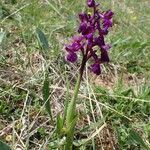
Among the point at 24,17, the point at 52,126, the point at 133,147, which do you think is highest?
the point at 24,17

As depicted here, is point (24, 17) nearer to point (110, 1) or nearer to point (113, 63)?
point (113, 63)

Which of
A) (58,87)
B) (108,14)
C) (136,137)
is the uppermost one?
(108,14)

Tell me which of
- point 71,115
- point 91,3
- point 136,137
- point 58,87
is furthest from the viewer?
point 58,87

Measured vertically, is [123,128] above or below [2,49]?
below

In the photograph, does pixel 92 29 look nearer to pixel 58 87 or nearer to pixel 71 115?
pixel 71 115

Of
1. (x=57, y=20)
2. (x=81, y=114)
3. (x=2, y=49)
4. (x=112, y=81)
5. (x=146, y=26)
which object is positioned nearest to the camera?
(x=81, y=114)

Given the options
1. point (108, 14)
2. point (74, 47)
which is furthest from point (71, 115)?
point (108, 14)

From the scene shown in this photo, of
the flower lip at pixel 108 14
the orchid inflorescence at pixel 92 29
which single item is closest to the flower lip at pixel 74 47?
the orchid inflorescence at pixel 92 29

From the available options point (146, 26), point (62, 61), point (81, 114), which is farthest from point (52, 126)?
point (146, 26)

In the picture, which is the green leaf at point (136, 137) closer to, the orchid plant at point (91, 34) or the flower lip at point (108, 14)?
the orchid plant at point (91, 34)

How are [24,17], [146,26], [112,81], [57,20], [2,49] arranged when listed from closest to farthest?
[2,49] → [112,81] → [24,17] → [57,20] → [146,26]
